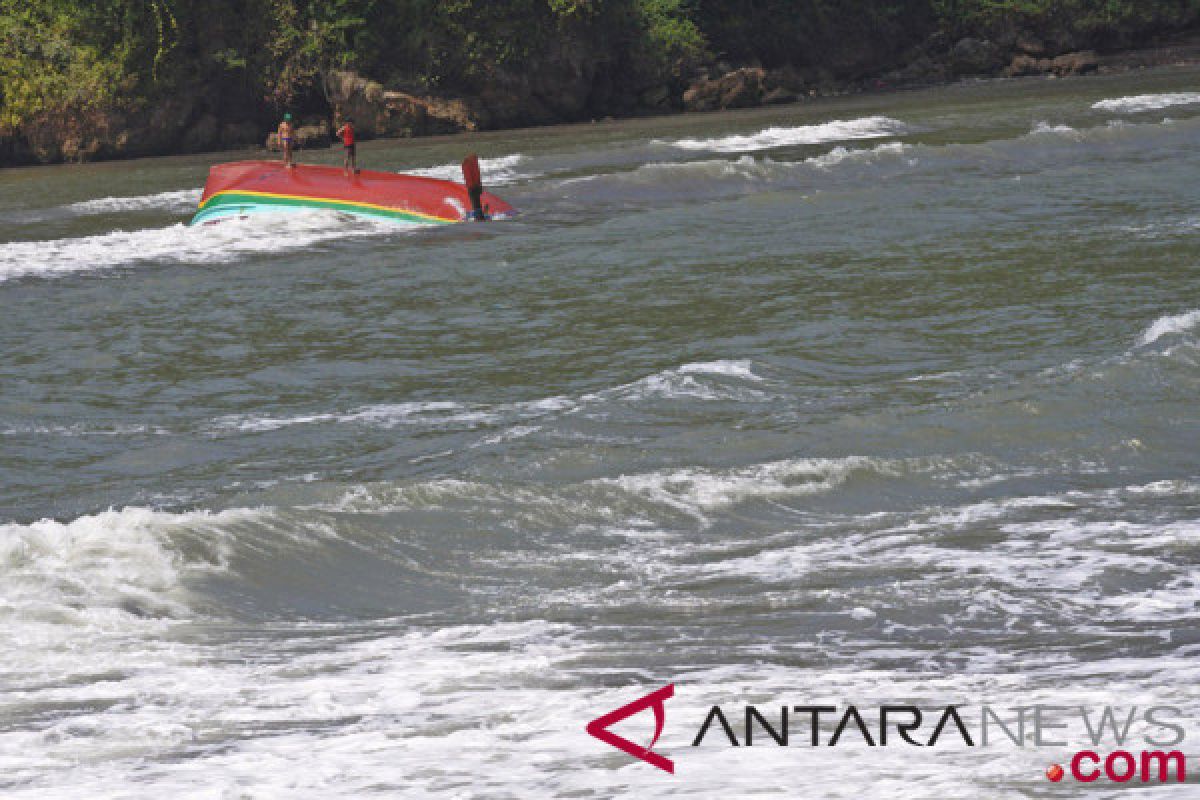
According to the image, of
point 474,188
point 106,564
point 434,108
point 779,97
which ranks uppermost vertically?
point 434,108

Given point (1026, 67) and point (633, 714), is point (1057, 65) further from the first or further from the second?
point (633, 714)

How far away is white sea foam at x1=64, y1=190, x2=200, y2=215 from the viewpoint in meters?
25.4

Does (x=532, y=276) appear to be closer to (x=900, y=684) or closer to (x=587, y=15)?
(x=900, y=684)

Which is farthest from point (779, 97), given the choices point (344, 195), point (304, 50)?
point (344, 195)

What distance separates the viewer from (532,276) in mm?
16188

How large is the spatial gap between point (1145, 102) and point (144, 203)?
2033 cm

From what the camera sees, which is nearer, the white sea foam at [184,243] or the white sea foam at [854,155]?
the white sea foam at [184,243]

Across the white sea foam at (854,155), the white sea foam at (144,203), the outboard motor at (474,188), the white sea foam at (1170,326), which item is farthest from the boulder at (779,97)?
the white sea foam at (1170,326)

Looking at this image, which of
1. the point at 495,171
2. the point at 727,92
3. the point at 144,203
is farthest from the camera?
the point at 727,92

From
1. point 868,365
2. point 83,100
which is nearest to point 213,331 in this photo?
point 868,365

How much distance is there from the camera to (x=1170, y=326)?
11195 millimetres

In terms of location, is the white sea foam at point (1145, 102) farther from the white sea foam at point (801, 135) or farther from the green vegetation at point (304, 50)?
the green vegetation at point (304, 50)

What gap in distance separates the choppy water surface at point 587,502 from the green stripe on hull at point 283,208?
215 cm

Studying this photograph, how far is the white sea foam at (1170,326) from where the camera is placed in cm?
1098
